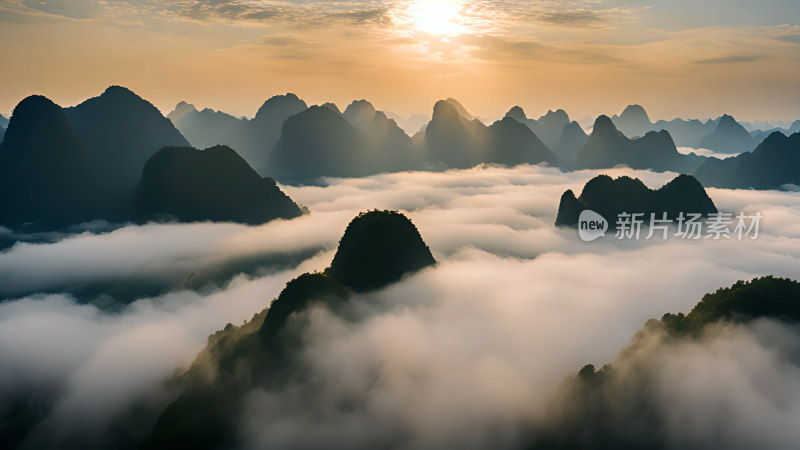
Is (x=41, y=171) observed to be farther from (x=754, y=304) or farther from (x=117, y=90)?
(x=754, y=304)

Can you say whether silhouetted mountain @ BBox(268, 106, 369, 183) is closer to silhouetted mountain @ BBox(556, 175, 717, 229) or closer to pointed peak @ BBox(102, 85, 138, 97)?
pointed peak @ BBox(102, 85, 138, 97)

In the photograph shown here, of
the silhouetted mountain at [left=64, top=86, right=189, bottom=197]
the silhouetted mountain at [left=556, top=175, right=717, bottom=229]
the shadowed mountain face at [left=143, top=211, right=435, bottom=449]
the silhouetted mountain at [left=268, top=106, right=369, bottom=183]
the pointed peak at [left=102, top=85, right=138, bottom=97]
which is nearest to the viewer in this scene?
the shadowed mountain face at [left=143, top=211, right=435, bottom=449]

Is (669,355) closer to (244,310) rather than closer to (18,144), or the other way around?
(244,310)

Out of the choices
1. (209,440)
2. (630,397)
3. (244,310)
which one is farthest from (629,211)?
(209,440)

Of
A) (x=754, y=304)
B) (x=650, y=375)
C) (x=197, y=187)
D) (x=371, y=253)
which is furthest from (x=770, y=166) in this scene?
(x=197, y=187)

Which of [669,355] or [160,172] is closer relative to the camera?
[669,355]

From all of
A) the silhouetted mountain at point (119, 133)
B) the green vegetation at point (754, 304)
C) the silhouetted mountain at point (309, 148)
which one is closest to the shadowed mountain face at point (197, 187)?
the silhouetted mountain at point (119, 133)

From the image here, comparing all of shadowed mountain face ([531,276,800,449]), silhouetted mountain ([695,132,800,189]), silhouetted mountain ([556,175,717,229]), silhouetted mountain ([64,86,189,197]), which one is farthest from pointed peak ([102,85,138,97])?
silhouetted mountain ([695,132,800,189])
